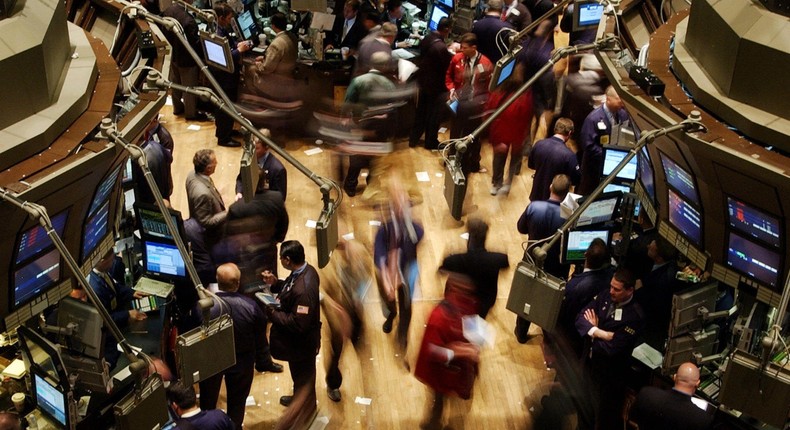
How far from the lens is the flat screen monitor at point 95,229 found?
646 centimetres

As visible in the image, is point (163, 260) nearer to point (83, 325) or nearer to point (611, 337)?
point (83, 325)

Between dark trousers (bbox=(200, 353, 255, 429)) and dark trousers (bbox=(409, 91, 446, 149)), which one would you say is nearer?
dark trousers (bbox=(200, 353, 255, 429))

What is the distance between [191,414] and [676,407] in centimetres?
337

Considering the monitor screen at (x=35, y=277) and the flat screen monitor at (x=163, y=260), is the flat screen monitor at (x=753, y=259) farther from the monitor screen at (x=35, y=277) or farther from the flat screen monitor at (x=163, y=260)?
the monitor screen at (x=35, y=277)

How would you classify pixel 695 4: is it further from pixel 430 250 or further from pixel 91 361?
pixel 91 361

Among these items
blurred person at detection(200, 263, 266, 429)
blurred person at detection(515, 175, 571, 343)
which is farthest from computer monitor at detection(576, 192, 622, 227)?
blurred person at detection(200, 263, 266, 429)

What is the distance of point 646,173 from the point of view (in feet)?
24.5

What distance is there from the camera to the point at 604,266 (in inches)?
299

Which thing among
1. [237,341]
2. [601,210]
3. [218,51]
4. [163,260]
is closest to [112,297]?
[163,260]

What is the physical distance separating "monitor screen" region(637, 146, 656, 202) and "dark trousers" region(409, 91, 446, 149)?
416cm

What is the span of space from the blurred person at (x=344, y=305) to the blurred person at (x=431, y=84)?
11.5ft

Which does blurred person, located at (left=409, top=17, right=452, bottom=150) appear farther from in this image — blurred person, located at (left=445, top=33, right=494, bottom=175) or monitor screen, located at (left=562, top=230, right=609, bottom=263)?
monitor screen, located at (left=562, top=230, right=609, bottom=263)

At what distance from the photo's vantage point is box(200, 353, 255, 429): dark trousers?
7.08 m

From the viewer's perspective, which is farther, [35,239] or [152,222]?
[152,222]
